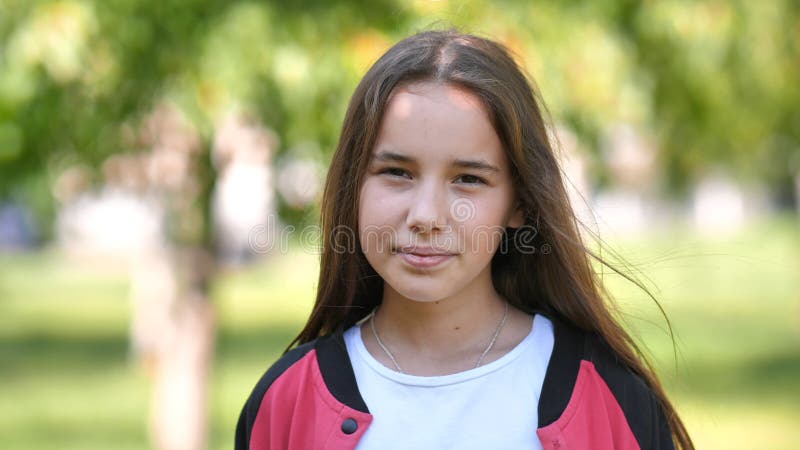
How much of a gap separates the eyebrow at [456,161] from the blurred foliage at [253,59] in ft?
5.36

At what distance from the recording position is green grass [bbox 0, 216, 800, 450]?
8.13m

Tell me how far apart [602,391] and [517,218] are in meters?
0.38

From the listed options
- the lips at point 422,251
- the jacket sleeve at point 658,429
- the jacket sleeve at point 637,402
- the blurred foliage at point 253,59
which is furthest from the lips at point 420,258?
the blurred foliage at point 253,59

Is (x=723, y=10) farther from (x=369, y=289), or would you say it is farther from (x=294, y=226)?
(x=369, y=289)

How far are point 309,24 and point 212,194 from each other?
109 centimetres

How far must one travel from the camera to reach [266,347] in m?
13.3

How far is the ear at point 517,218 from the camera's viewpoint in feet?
7.19

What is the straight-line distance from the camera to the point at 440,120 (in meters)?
2.03

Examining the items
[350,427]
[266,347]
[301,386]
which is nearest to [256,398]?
[301,386]

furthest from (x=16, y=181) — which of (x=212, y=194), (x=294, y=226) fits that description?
(x=294, y=226)

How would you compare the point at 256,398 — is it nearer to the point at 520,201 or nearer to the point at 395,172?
the point at 395,172

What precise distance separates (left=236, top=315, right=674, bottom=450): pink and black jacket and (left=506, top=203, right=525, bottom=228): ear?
21 cm

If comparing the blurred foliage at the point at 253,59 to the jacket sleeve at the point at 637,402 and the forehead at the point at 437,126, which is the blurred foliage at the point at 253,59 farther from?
the jacket sleeve at the point at 637,402

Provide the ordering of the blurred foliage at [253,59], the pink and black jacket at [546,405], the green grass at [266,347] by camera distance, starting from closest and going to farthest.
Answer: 1. the pink and black jacket at [546,405]
2. the blurred foliage at [253,59]
3. the green grass at [266,347]
